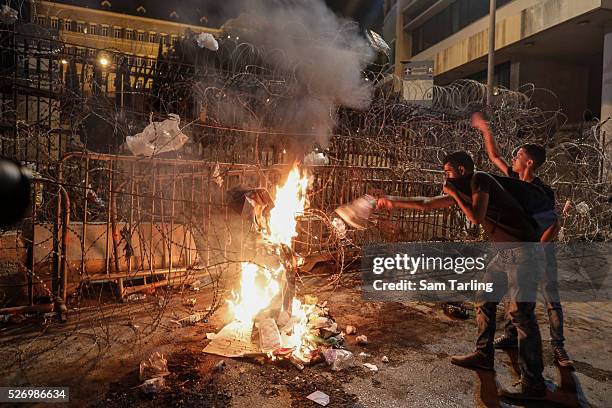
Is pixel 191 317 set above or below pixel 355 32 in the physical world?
below

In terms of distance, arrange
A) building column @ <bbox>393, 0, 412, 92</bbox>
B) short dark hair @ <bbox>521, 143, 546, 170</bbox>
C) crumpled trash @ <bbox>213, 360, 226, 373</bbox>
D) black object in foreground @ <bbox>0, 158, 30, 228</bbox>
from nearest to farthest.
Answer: black object in foreground @ <bbox>0, 158, 30, 228</bbox> → crumpled trash @ <bbox>213, 360, 226, 373</bbox> → short dark hair @ <bbox>521, 143, 546, 170</bbox> → building column @ <bbox>393, 0, 412, 92</bbox>

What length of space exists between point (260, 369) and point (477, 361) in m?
2.30

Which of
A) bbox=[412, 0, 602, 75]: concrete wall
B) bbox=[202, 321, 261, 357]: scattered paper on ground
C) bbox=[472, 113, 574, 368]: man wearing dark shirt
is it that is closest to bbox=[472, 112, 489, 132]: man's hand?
bbox=[472, 113, 574, 368]: man wearing dark shirt

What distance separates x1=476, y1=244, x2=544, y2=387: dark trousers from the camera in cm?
358

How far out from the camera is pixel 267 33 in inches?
332

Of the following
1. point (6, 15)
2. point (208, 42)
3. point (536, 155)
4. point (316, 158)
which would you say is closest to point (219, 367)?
point (536, 155)

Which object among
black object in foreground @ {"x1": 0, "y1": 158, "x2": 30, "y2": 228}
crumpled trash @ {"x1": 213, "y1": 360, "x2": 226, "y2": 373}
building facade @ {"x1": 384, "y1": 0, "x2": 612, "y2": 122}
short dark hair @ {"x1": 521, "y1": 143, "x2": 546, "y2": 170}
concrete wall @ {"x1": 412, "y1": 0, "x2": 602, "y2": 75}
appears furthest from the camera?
concrete wall @ {"x1": 412, "y1": 0, "x2": 602, "y2": 75}

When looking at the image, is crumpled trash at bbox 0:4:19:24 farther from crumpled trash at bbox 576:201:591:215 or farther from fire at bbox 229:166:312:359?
crumpled trash at bbox 576:201:591:215

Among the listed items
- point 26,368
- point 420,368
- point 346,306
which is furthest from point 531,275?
point 26,368

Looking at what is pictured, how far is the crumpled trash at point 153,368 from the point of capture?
355cm

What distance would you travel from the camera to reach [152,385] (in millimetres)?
3361

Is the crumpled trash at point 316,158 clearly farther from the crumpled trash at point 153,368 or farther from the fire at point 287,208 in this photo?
the crumpled trash at point 153,368

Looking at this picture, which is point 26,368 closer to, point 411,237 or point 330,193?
point 330,193

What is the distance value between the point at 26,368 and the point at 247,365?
2143 mm
